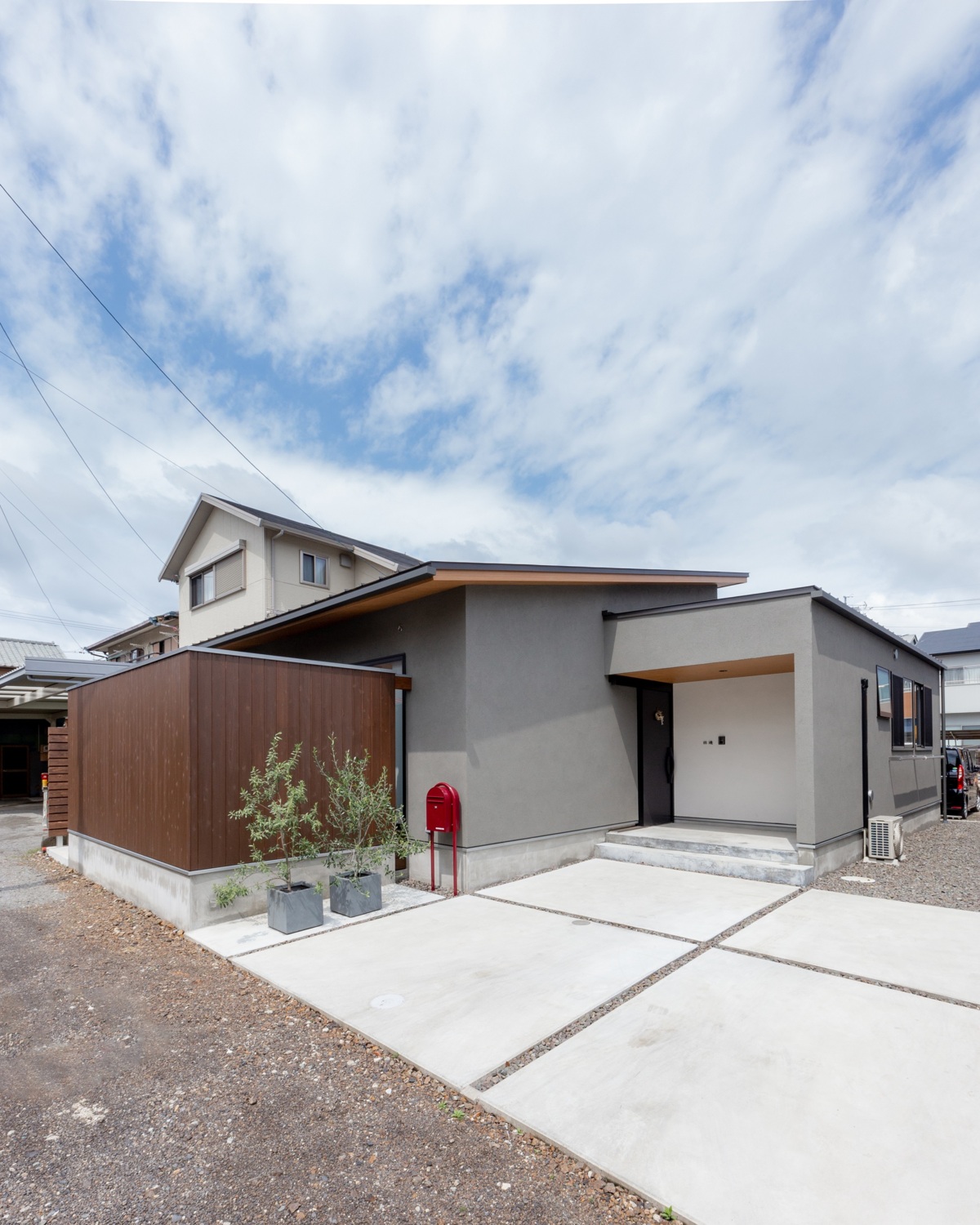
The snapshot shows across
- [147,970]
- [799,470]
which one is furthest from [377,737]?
[799,470]

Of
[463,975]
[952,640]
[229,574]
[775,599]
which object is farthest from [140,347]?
[952,640]

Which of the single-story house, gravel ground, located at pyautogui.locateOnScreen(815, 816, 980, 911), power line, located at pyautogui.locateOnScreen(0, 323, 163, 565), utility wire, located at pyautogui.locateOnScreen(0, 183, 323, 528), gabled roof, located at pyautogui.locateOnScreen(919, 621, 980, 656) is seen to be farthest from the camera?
gabled roof, located at pyautogui.locateOnScreen(919, 621, 980, 656)

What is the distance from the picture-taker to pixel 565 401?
13.1 metres

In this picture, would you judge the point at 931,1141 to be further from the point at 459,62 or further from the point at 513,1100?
the point at 459,62

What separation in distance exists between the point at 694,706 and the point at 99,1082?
8.31m

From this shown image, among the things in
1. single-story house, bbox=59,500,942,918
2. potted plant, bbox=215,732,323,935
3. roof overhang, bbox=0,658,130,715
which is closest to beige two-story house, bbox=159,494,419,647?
roof overhang, bbox=0,658,130,715

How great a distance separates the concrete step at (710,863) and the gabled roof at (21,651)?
22952mm

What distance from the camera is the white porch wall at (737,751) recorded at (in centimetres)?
920

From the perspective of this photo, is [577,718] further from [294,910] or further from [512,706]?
[294,910]

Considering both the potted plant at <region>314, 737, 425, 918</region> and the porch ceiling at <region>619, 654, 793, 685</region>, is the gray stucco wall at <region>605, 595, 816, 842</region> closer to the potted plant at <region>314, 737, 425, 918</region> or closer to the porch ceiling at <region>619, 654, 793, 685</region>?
the porch ceiling at <region>619, 654, 793, 685</region>

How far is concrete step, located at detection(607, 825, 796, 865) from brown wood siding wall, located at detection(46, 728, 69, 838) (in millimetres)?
7595

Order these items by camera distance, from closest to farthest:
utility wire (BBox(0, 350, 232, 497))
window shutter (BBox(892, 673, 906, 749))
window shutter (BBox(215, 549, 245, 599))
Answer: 1. window shutter (BBox(892, 673, 906, 749))
2. utility wire (BBox(0, 350, 232, 497))
3. window shutter (BBox(215, 549, 245, 599))

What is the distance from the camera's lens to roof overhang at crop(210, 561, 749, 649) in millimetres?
6660

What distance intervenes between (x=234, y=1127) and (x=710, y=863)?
5.79 metres
